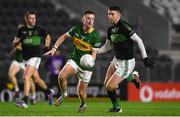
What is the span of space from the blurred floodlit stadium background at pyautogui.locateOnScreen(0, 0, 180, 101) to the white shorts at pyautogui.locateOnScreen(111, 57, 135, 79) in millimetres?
9702

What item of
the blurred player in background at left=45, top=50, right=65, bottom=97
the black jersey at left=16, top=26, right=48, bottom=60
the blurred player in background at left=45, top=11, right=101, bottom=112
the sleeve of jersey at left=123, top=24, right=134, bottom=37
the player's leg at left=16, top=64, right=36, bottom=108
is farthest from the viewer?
the blurred player in background at left=45, top=50, right=65, bottom=97

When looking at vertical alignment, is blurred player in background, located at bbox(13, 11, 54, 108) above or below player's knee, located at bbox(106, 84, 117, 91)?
above

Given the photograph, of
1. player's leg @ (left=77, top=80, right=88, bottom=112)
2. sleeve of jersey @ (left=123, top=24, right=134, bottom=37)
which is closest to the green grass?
player's leg @ (left=77, top=80, right=88, bottom=112)

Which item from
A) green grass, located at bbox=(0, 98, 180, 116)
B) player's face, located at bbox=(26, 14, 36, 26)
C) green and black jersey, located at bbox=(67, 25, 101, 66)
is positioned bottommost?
green grass, located at bbox=(0, 98, 180, 116)

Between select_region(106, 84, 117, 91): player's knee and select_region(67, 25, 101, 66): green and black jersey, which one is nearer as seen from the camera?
select_region(106, 84, 117, 91): player's knee

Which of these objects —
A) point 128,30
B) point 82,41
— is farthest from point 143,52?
point 82,41

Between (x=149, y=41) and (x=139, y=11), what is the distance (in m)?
1.37

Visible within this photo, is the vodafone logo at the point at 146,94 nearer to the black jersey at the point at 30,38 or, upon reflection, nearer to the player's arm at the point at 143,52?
the black jersey at the point at 30,38

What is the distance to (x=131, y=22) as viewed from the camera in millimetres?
27891

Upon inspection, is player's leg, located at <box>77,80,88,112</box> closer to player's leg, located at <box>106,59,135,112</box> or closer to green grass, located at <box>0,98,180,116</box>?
green grass, located at <box>0,98,180,116</box>

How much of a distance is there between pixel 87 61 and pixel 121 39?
889mm

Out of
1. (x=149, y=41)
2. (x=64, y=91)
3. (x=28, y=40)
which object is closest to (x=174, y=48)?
(x=149, y=41)

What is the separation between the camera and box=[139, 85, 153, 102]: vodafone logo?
25.6 meters

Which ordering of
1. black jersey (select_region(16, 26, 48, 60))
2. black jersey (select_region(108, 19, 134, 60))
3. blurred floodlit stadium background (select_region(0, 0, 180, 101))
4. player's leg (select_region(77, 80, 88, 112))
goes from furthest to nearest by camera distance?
1. blurred floodlit stadium background (select_region(0, 0, 180, 101))
2. black jersey (select_region(16, 26, 48, 60))
3. player's leg (select_region(77, 80, 88, 112))
4. black jersey (select_region(108, 19, 134, 60))
